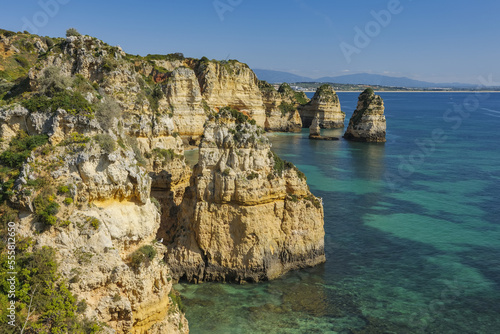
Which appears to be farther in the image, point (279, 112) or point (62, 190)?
point (279, 112)

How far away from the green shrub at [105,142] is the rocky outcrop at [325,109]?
360 feet

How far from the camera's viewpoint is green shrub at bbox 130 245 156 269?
1350 centimetres

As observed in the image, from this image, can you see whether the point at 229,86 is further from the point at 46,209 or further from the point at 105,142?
the point at 46,209

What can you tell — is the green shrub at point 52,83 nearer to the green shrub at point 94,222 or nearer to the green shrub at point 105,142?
the green shrub at point 105,142

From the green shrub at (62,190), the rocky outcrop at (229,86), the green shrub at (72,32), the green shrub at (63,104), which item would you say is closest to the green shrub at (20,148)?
the green shrub at (63,104)

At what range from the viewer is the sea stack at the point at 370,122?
94.7 m

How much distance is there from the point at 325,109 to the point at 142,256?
111 metres

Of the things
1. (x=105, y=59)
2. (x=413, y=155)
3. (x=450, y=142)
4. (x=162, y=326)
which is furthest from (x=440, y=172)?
(x=162, y=326)

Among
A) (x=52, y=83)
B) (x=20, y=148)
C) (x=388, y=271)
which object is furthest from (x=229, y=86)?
(x=20, y=148)

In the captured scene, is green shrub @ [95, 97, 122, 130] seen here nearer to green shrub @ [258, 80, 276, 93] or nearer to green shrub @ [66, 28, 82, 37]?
green shrub @ [66, 28, 82, 37]

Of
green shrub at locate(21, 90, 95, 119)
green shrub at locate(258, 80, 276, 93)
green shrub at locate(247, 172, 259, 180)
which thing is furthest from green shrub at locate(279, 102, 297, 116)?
green shrub at locate(21, 90, 95, 119)

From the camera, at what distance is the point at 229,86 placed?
91.6 meters

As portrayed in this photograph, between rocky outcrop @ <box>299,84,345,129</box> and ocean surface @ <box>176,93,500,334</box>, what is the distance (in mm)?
60963

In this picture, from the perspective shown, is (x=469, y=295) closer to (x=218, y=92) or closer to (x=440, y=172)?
(x=440, y=172)
